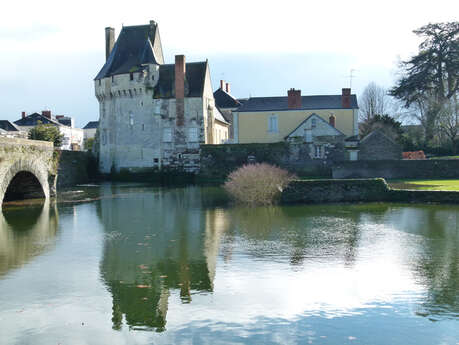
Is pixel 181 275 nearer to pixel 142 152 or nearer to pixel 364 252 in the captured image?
pixel 364 252

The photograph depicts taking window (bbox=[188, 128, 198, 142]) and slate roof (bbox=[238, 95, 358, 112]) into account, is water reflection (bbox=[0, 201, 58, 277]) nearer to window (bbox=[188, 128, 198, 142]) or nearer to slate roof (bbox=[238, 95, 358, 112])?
window (bbox=[188, 128, 198, 142])

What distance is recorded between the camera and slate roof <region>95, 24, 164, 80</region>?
43447 mm

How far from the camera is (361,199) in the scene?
74.7ft

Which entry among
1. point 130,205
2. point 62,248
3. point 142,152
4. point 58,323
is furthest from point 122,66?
point 58,323

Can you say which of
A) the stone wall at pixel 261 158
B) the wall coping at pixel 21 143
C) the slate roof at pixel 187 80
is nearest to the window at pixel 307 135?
the stone wall at pixel 261 158

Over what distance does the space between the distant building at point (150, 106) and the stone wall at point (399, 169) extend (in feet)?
44.1

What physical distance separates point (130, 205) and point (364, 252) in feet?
45.5

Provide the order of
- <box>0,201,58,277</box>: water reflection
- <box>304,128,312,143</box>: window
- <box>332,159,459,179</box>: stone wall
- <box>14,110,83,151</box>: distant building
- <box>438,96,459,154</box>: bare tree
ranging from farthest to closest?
1. <box>14,110,83,151</box>: distant building
2. <box>438,96,459,154</box>: bare tree
3. <box>304,128,312,143</box>: window
4. <box>332,159,459,179</box>: stone wall
5. <box>0,201,58,277</box>: water reflection

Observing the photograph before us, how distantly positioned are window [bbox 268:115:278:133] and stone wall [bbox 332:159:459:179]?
32.4 feet

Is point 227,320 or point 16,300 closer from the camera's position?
point 227,320

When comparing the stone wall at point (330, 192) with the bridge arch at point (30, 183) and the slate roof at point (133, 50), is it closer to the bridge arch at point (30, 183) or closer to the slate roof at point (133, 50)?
the bridge arch at point (30, 183)

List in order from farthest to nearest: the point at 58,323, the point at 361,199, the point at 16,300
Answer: the point at 361,199 → the point at 16,300 → the point at 58,323

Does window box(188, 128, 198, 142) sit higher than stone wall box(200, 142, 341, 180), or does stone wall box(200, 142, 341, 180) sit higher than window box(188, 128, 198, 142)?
window box(188, 128, 198, 142)

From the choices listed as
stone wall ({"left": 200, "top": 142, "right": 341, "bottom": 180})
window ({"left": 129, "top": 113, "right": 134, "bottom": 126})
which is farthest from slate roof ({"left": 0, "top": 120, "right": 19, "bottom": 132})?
stone wall ({"left": 200, "top": 142, "right": 341, "bottom": 180})
